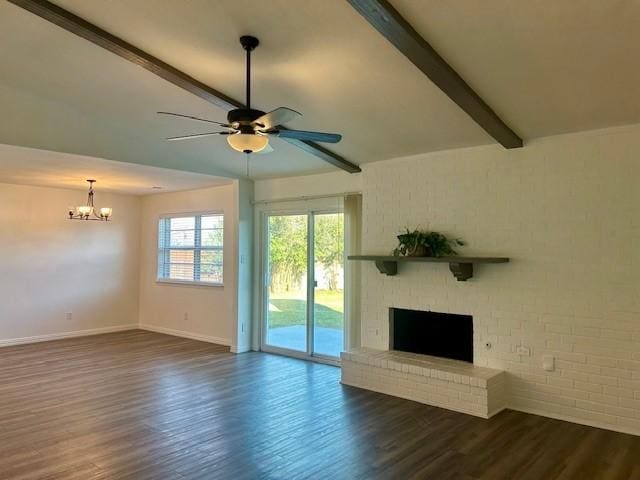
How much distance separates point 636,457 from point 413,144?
3.22 meters

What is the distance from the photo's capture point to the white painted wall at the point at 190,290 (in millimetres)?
6945

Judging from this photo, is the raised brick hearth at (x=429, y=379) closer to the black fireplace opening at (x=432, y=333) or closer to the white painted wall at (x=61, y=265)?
the black fireplace opening at (x=432, y=333)

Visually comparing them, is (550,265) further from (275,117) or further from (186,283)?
(186,283)

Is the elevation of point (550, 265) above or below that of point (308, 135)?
below

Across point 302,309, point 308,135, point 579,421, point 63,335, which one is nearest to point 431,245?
point 579,421

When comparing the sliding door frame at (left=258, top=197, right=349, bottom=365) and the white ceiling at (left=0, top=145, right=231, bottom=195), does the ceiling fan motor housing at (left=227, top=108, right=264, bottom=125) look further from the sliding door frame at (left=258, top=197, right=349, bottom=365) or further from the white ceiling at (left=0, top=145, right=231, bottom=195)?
the sliding door frame at (left=258, top=197, right=349, bottom=365)

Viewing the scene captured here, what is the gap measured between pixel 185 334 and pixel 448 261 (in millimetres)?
4974

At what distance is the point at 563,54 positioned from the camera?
2.91 meters

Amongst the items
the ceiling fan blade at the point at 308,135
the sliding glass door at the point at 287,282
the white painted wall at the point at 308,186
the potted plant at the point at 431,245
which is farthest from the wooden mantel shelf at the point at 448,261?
the ceiling fan blade at the point at 308,135

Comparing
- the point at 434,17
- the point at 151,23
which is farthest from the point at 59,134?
the point at 434,17

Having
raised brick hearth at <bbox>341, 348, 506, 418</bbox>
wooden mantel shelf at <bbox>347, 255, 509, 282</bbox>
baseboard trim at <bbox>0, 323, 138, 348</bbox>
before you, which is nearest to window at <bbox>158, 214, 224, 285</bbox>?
baseboard trim at <bbox>0, 323, 138, 348</bbox>

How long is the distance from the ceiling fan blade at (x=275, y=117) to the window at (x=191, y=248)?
4419mm

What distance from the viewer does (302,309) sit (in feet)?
20.5

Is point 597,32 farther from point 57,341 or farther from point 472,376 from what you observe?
point 57,341
